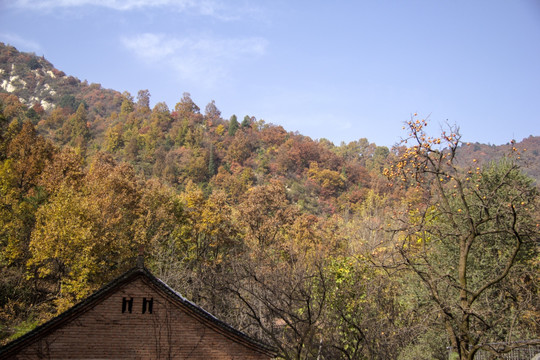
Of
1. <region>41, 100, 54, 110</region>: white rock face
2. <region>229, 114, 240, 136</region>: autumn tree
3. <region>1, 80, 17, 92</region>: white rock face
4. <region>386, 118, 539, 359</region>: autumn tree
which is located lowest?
<region>386, 118, 539, 359</region>: autumn tree

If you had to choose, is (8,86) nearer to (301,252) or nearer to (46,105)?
(46,105)

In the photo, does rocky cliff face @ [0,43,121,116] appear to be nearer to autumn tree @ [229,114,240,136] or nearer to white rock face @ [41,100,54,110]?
white rock face @ [41,100,54,110]

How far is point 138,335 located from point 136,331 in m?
0.15

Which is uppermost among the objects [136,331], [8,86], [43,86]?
[43,86]

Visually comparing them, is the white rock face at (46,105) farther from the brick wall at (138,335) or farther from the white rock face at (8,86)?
the brick wall at (138,335)

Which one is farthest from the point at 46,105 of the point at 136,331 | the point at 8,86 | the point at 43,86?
the point at 136,331

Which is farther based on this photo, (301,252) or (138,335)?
(301,252)

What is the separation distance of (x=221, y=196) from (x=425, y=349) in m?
20.6

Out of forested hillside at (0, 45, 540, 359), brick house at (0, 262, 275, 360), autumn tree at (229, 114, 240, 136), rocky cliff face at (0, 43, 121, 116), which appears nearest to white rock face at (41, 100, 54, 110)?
rocky cliff face at (0, 43, 121, 116)

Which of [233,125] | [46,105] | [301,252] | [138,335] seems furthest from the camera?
[46,105]

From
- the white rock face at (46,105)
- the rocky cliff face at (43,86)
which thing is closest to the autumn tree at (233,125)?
the rocky cliff face at (43,86)

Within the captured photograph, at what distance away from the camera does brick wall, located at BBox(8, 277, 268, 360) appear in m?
14.8

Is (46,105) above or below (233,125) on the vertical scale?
above

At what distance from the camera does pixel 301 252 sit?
3491 cm
